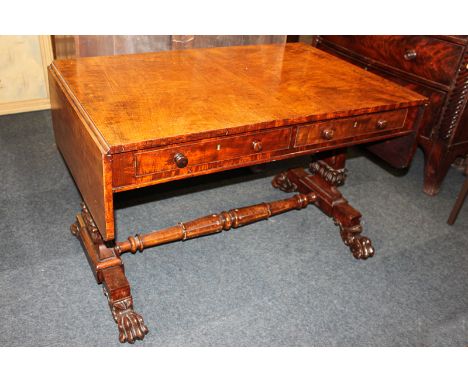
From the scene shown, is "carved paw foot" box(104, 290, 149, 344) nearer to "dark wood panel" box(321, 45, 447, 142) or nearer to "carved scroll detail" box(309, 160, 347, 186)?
"carved scroll detail" box(309, 160, 347, 186)

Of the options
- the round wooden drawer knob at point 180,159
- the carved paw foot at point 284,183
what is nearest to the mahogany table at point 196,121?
the round wooden drawer knob at point 180,159

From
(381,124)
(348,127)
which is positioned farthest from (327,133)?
(381,124)

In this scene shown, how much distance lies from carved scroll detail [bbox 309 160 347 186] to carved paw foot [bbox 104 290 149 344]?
4.09ft

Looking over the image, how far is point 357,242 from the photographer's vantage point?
8.04ft

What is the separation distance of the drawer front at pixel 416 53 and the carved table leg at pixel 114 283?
1.94 metres

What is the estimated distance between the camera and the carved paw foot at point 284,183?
2891 mm

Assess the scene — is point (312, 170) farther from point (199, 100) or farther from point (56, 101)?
point (56, 101)

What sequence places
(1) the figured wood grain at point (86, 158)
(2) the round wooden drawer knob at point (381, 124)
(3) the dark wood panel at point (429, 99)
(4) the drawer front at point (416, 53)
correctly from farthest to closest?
1. (3) the dark wood panel at point (429, 99)
2. (4) the drawer front at point (416, 53)
3. (2) the round wooden drawer knob at point (381, 124)
4. (1) the figured wood grain at point (86, 158)

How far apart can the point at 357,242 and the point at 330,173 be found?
→ 40 cm

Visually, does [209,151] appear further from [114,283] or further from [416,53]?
[416,53]

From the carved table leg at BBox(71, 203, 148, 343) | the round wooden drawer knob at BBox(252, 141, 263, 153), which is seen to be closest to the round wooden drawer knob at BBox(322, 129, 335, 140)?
the round wooden drawer knob at BBox(252, 141, 263, 153)

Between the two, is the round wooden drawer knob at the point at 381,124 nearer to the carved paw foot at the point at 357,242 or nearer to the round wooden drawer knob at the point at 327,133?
the round wooden drawer knob at the point at 327,133

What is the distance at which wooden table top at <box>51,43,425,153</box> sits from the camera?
5.26 ft
